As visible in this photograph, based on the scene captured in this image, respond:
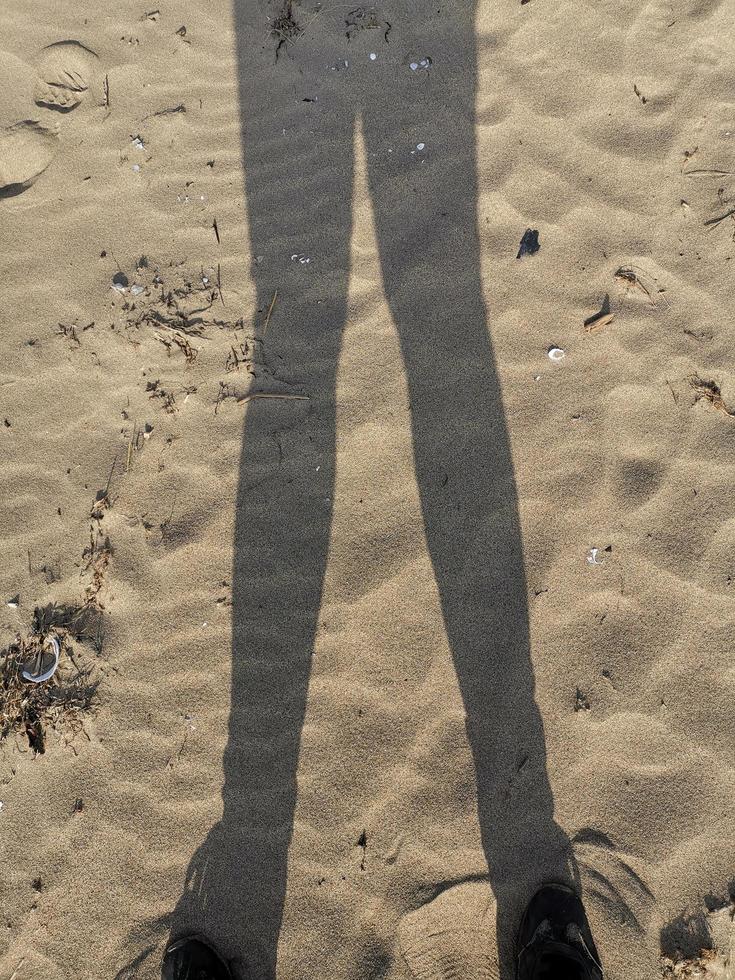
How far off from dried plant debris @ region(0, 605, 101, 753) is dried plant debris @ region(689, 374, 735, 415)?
261 cm

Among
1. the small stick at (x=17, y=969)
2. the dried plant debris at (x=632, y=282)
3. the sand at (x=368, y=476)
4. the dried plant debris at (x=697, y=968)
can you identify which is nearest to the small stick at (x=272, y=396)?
the sand at (x=368, y=476)

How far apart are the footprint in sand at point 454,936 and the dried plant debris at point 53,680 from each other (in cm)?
144

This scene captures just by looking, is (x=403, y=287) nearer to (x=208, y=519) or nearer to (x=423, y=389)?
(x=423, y=389)

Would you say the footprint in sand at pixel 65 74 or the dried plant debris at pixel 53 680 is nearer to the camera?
the dried plant debris at pixel 53 680

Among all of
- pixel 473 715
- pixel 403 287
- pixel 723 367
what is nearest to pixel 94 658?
pixel 473 715

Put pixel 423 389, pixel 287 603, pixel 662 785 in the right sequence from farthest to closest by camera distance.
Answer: pixel 423 389 → pixel 287 603 → pixel 662 785

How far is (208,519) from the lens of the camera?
2514 mm

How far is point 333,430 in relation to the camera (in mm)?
2564

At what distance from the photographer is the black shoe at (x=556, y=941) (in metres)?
2.08

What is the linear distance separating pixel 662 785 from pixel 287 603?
5.03 ft

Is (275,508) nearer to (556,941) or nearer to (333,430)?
(333,430)

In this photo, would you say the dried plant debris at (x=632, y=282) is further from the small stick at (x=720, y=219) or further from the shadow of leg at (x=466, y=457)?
the shadow of leg at (x=466, y=457)

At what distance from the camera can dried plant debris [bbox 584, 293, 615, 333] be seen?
8.57ft

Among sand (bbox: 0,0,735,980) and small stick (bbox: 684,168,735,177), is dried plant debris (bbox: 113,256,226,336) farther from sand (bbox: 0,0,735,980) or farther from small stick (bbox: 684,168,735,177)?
small stick (bbox: 684,168,735,177)
